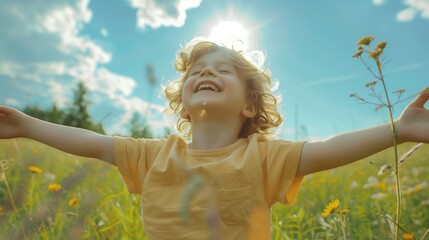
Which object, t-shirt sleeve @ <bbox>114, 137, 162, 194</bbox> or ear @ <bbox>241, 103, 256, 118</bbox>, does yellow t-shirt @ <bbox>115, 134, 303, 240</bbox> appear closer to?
t-shirt sleeve @ <bbox>114, 137, 162, 194</bbox>

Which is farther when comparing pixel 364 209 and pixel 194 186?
pixel 364 209

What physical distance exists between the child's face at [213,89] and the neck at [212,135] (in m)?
0.05

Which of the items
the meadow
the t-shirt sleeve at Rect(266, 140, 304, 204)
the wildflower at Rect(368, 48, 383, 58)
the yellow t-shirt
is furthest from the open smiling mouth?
the wildflower at Rect(368, 48, 383, 58)

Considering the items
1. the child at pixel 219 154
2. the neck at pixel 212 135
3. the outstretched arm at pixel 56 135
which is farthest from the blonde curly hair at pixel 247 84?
the outstretched arm at pixel 56 135

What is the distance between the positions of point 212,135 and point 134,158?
0.40m

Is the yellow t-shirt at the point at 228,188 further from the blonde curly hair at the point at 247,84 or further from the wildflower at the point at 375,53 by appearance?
→ the wildflower at the point at 375,53

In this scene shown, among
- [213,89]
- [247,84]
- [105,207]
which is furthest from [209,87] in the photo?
[105,207]

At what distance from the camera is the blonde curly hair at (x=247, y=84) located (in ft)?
7.72

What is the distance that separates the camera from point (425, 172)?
14.8 feet

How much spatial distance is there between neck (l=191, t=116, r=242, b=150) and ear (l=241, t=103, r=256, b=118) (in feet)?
0.62

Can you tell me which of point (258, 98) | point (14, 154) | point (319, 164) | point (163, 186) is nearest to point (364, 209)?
point (258, 98)

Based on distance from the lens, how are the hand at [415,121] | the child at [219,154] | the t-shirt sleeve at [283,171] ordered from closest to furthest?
the hand at [415,121] → the child at [219,154] → the t-shirt sleeve at [283,171]

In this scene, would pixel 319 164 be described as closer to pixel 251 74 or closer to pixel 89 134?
pixel 251 74

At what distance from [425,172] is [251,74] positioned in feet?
10.1
